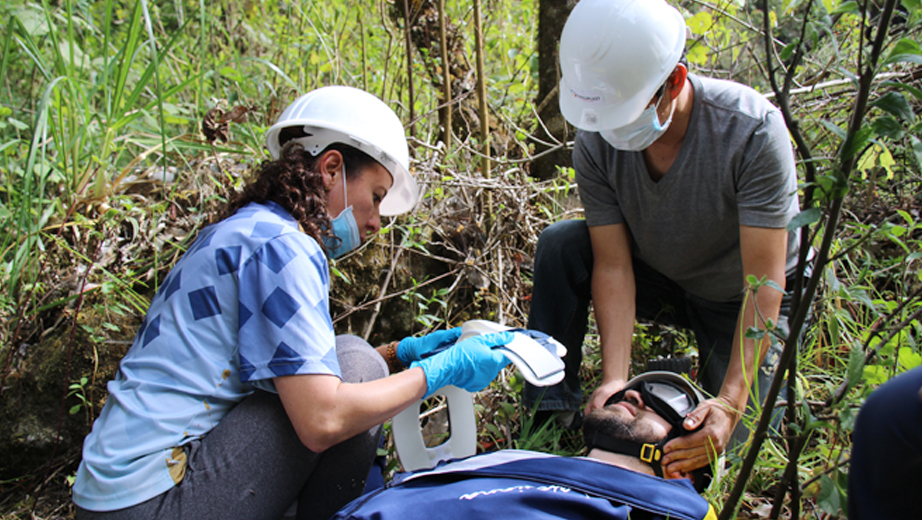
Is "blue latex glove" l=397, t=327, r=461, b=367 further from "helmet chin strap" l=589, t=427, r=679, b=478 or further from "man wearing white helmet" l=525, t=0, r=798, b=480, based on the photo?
"helmet chin strap" l=589, t=427, r=679, b=478

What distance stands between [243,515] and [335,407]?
1.30ft

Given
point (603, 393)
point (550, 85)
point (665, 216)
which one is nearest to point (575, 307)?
point (603, 393)

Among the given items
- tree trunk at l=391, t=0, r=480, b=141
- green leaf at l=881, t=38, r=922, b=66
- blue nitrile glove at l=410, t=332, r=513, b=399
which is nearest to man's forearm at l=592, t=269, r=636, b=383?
blue nitrile glove at l=410, t=332, r=513, b=399

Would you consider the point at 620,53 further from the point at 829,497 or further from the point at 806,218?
the point at 829,497

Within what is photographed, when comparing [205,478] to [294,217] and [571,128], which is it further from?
[571,128]

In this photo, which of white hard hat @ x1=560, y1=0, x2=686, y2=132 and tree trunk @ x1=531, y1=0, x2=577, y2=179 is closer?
white hard hat @ x1=560, y1=0, x2=686, y2=132

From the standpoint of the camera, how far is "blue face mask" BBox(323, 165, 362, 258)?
5.98 ft

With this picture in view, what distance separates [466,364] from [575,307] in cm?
71

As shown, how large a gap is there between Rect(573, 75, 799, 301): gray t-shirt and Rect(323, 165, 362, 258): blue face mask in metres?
0.95

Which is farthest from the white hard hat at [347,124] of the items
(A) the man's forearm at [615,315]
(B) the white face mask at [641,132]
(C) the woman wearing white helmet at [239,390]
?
(A) the man's forearm at [615,315]

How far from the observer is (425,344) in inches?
86.0

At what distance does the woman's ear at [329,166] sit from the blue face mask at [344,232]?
3 centimetres

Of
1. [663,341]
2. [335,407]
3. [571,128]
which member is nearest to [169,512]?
[335,407]

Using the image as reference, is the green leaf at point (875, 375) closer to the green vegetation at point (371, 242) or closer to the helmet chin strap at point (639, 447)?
the green vegetation at point (371, 242)
